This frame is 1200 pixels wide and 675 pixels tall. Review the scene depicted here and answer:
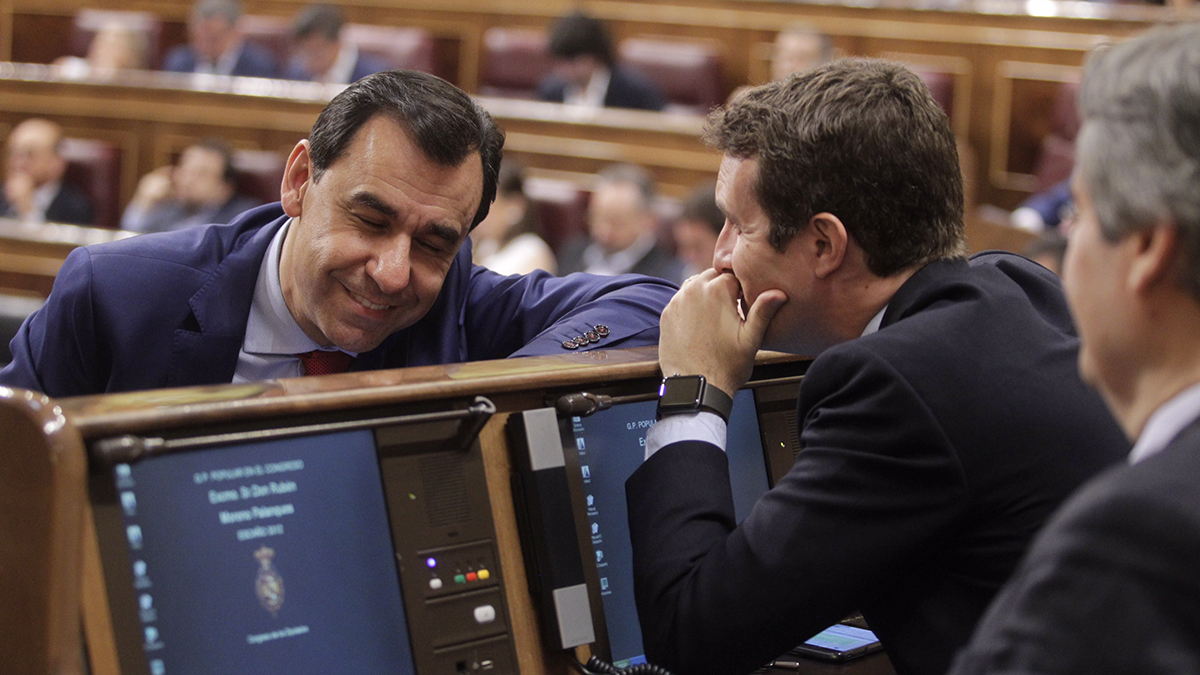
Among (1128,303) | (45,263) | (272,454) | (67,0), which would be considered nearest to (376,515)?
(272,454)

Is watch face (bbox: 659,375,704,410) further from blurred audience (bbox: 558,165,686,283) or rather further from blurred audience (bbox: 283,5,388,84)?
blurred audience (bbox: 283,5,388,84)

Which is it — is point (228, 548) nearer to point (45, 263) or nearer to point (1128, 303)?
point (1128, 303)

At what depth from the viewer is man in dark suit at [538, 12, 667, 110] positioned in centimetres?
516

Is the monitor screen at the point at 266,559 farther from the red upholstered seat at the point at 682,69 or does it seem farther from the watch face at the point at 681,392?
the red upholstered seat at the point at 682,69

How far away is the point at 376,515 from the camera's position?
1.14m

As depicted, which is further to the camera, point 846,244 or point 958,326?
point 846,244

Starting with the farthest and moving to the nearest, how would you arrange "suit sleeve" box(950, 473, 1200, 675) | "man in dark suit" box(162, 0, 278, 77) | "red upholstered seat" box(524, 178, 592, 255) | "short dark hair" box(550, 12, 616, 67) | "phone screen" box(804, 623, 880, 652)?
"man in dark suit" box(162, 0, 278, 77), "short dark hair" box(550, 12, 616, 67), "red upholstered seat" box(524, 178, 592, 255), "phone screen" box(804, 623, 880, 652), "suit sleeve" box(950, 473, 1200, 675)

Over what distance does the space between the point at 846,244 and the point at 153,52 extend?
19.6 feet

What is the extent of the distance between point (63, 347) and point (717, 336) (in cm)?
87

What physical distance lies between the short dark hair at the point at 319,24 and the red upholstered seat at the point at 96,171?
1000 mm

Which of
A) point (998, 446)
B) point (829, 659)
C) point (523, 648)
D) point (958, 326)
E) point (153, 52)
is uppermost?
point (153, 52)

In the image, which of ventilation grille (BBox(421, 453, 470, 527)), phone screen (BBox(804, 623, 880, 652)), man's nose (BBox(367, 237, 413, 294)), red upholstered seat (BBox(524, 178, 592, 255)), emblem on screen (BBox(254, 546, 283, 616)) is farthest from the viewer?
red upholstered seat (BBox(524, 178, 592, 255))

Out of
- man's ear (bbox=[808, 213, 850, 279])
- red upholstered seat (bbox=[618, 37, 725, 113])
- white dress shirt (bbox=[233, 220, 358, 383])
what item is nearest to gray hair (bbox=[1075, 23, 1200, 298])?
man's ear (bbox=[808, 213, 850, 279])

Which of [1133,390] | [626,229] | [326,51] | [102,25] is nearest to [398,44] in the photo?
[326,51]
